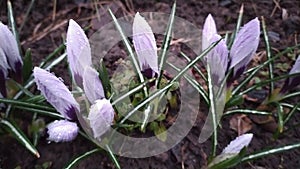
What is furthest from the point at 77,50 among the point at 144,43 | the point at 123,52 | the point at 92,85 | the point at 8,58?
the point at 123,52

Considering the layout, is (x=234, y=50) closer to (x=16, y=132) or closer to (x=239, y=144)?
(x=239, y=144)

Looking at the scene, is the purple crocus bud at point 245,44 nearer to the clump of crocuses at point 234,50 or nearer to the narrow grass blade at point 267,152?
the clump of crocuses at point 234,50

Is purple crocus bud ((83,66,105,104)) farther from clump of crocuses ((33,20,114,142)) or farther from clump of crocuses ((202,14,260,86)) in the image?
clump of crocuses ((202,14,260,86))

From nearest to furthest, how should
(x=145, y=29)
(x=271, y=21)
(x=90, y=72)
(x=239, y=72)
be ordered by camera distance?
(x=90, y=72) → (x=145, y=29) → (x=239, y=72) → (x=271, y=21)

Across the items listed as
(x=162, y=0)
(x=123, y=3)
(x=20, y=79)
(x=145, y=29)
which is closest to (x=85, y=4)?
(x=123, y=3)

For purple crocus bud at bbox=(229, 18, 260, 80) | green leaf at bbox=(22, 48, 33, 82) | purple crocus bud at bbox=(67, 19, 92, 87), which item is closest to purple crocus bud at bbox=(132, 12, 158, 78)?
purple crocus bud at bbox=(67, 19, 92, 87)

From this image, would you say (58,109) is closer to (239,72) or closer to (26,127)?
(26,127)
